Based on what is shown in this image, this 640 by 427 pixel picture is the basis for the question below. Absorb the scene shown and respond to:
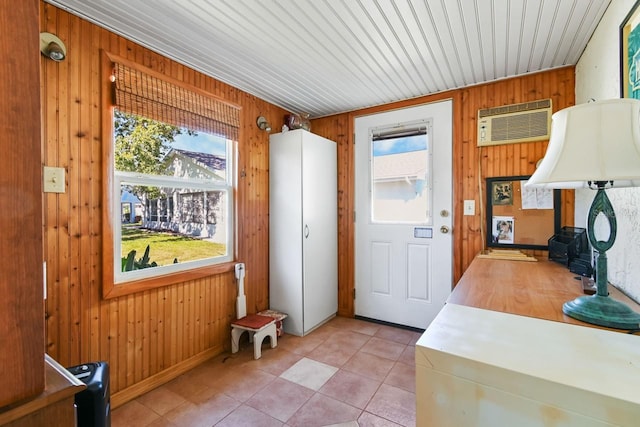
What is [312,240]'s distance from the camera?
291 centimetres

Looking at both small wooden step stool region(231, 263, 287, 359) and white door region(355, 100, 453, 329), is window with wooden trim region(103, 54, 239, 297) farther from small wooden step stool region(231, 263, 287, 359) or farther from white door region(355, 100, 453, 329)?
white door region(355, 100, 453, 329)

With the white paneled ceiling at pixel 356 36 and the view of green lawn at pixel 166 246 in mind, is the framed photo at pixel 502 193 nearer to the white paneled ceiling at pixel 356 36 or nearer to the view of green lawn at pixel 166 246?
the white paneled ceiling at pixel 356 36

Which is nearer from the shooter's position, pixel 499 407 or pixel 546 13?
pixel 499 407

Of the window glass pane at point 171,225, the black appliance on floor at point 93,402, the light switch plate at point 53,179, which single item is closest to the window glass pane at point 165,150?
the window glass pane at point 171,225

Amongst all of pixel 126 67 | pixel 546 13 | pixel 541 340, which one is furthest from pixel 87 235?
pixel 546 13

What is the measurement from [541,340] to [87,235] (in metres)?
2.22

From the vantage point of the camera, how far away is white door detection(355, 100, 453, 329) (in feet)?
9.04

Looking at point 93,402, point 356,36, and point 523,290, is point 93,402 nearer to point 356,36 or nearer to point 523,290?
point 523,290

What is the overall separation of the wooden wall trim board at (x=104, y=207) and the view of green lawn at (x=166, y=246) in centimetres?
18

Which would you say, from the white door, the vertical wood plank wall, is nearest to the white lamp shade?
the vertical wood plank wall

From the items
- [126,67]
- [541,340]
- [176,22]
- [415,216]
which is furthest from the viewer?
[415,216]

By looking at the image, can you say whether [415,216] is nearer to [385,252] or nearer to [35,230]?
[385,252]

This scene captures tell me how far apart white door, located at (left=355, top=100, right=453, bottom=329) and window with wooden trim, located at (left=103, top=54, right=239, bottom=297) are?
1.45m

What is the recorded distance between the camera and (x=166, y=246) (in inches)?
84.8
